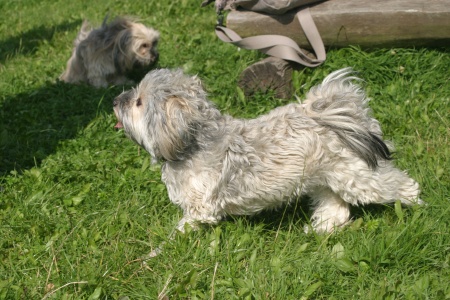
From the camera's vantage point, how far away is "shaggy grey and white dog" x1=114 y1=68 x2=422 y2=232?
4000 millimetres

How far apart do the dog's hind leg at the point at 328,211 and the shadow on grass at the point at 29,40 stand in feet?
21.3

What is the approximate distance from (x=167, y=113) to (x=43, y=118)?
294 cm

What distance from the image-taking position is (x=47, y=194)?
4.95 m

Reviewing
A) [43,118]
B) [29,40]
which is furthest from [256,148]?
[29,40]

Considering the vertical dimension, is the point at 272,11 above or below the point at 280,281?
above

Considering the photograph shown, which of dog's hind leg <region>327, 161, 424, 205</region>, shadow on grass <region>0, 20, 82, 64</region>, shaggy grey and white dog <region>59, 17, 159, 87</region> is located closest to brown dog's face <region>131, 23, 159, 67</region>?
shaggy grey and white dog <region>59, 17, 159, 87</region>

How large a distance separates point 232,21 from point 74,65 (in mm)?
2776

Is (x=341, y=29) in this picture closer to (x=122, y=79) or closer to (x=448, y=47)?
(x=448, y=47)

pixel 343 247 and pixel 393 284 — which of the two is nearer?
pixel 393 284

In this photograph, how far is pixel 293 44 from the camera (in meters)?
5.95

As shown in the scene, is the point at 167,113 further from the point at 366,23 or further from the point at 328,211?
the point at 366,23

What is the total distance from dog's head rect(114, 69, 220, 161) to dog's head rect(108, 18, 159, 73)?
142 inches

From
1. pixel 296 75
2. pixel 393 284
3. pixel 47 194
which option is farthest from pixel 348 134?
pixel 47 194

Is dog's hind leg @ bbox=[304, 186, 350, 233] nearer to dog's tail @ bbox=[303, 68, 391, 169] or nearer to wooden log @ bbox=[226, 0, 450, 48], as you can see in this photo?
dog's tail @ bbox=[303, 68, 391, 169]
